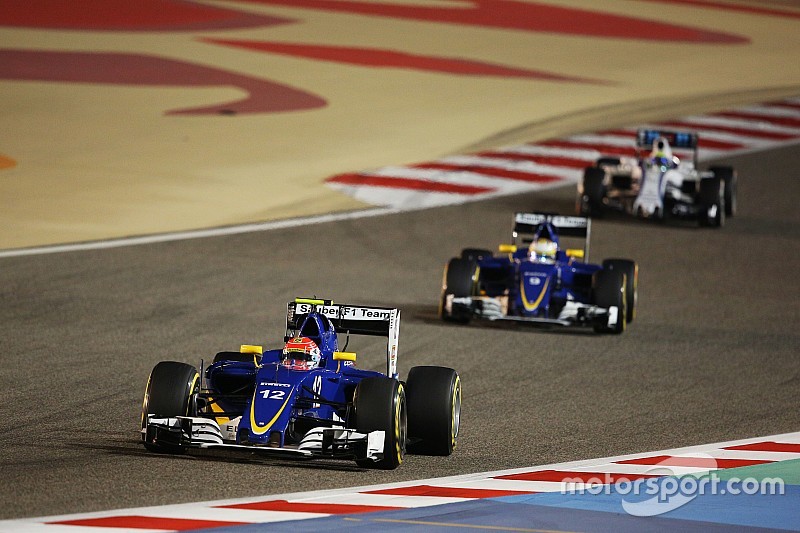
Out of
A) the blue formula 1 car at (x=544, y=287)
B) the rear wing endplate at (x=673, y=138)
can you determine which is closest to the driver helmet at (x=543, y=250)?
the blue formula 1 car at (x=544, y=287)

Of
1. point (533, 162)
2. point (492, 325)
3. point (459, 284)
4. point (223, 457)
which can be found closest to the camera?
point (223, 457)

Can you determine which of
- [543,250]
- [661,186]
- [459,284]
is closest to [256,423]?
[459,284]

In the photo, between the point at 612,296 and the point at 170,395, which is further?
the point at 612,296

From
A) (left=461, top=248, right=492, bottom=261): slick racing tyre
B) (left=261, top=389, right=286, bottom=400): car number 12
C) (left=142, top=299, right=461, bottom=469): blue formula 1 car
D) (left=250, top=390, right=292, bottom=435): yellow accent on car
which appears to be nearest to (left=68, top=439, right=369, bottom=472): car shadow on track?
(left=142, top=299, right=461, bottom=469): blue formula 1 car

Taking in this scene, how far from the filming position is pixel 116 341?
1616cm

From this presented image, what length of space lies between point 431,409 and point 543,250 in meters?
6.33

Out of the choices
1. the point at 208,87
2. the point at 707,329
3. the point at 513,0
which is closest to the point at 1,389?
the point at 707,329

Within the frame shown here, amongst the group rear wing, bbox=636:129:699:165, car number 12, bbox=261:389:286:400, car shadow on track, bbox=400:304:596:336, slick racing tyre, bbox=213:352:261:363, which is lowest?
car number 12, bbox=261:389:286:400

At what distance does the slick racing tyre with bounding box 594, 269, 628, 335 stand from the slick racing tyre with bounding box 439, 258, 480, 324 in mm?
1384

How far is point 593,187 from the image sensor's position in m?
24.5

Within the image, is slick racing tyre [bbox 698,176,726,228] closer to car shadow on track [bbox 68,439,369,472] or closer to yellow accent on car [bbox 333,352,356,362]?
yellow accent on car [bbox 333,352,356,362]

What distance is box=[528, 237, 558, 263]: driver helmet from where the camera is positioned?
17.8m

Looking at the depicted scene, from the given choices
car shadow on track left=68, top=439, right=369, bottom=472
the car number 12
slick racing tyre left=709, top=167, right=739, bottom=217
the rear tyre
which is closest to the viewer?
the car number 12

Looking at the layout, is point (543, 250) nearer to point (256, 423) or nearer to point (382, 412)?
point (382, 412)
